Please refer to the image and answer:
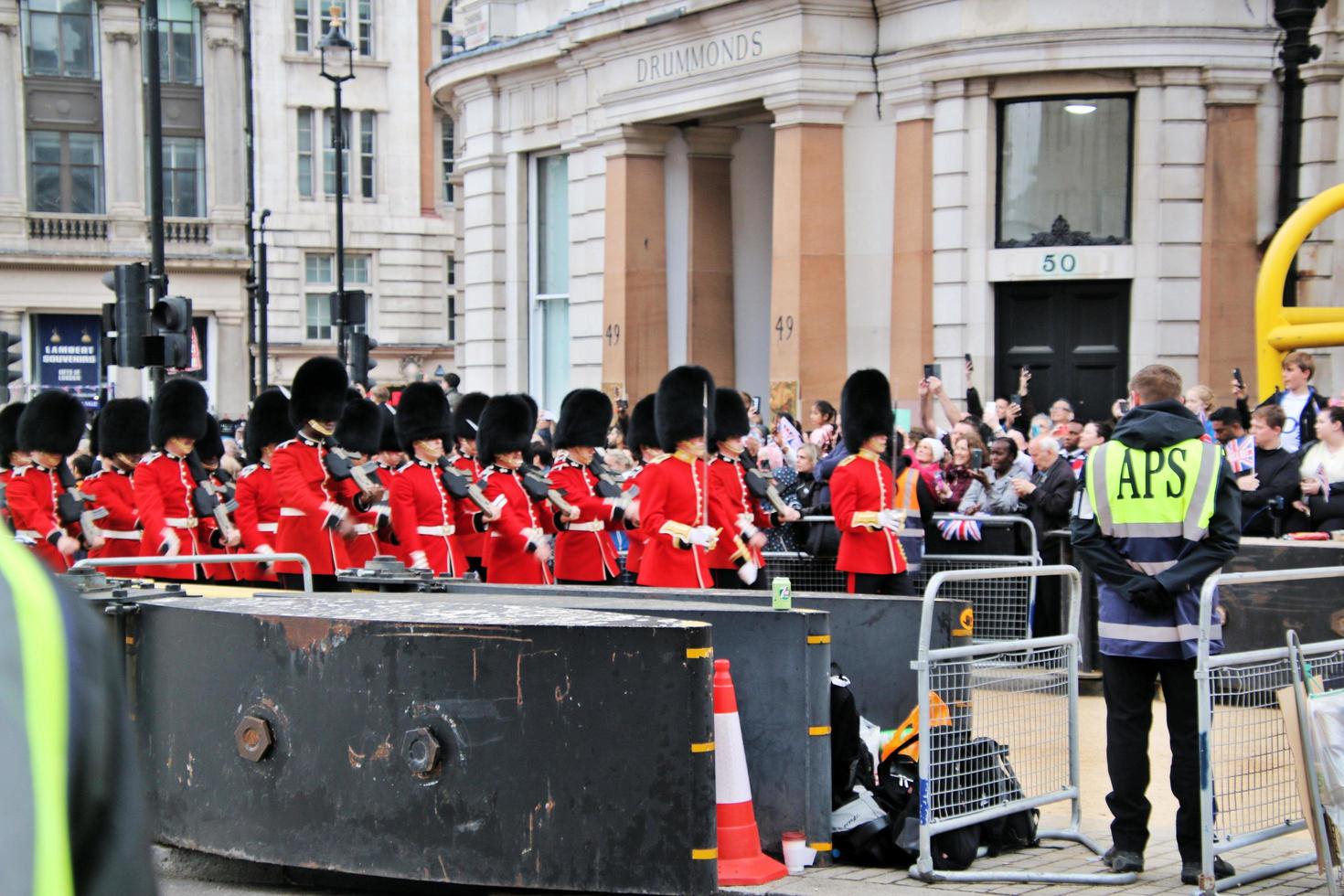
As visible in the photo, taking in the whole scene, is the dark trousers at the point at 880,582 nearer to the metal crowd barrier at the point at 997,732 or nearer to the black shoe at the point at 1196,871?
the metal crowd barrier at the point at 997,732

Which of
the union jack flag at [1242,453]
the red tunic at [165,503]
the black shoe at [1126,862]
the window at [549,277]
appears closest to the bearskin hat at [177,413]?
the red tunic at [165,503]

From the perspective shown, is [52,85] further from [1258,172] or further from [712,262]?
[1258,172]

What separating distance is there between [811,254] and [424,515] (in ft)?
28.9

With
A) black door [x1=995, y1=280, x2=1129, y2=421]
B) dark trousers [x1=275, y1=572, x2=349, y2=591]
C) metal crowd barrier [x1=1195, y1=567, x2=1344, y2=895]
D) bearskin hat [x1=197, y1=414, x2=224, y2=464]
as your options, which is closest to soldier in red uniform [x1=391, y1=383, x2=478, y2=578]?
dark trousers [x1=275, y1=572, x2=349, y2=591]

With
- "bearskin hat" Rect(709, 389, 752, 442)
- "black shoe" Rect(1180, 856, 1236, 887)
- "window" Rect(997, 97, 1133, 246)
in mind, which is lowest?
"black shoe" Rect(1180, 856, 1236, 887)

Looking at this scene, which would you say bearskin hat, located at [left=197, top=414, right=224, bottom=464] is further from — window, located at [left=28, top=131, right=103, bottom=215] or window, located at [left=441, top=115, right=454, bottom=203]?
window, located at [left=28, top=131, right=103, bottom=215]

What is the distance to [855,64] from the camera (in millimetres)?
19188

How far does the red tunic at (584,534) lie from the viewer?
476 inches

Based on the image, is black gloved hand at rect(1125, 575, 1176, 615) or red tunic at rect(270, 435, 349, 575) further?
red tunic at rect(270, 435, 349, 575)

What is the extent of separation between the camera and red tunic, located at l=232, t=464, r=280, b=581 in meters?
12.1

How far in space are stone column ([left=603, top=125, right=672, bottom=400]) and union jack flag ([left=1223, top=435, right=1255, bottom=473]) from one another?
10.8 metres

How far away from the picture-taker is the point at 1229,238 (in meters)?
17.8

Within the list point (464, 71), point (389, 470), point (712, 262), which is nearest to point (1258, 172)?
point (712, 262)

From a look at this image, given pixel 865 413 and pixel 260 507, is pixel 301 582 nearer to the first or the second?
pixel 260 507
